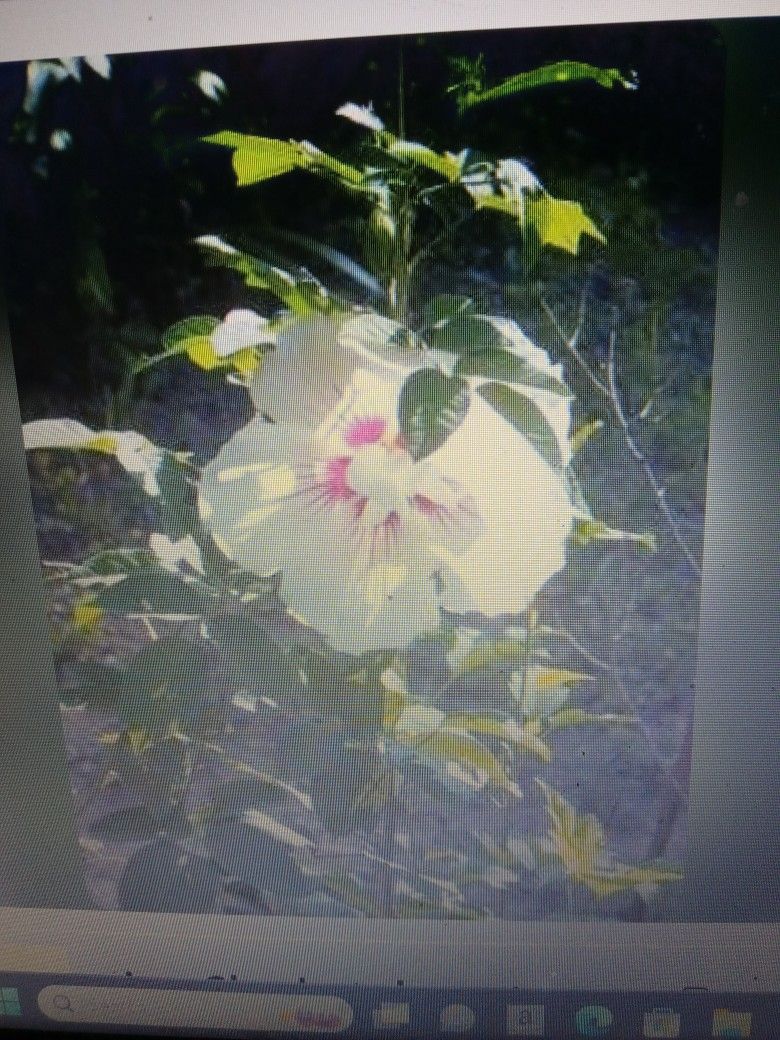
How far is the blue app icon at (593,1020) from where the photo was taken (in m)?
0.40

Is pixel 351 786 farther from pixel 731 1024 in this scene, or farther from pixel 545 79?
pixel 545 79

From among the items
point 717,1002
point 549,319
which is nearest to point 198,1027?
point 717,1002

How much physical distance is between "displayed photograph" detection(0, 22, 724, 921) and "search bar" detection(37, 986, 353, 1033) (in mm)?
54

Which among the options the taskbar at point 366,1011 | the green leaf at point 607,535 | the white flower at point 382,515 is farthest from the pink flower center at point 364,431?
the taskbar at point 366,1011

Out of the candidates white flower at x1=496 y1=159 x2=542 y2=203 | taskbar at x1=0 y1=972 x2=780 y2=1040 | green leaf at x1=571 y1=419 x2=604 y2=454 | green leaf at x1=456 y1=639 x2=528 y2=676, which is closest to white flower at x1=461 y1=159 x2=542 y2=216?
white flower at x1=496 y1=159 x2=542 y2=203

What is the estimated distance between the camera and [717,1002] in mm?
388

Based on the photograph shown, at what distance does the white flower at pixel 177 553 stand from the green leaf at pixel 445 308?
0.17 metres

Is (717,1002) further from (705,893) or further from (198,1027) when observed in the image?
(198,1027)

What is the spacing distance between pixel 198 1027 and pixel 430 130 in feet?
1.65

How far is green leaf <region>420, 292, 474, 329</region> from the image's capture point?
34cm

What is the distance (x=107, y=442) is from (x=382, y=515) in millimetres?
145

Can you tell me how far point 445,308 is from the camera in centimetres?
34

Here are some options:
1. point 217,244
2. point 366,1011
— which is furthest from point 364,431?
point 366,1011

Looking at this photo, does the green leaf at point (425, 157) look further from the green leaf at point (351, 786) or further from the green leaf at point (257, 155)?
the green leaf at point (351, 786)
